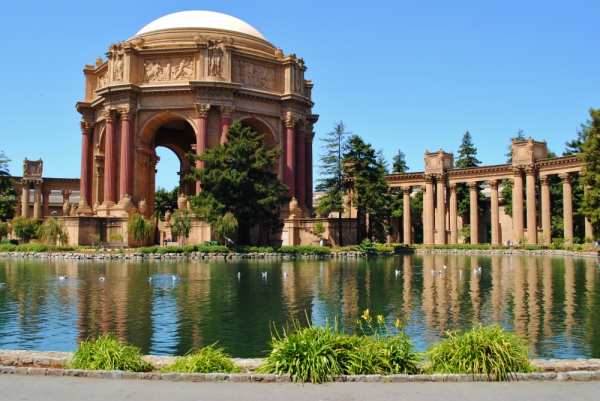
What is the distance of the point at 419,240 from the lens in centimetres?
8794

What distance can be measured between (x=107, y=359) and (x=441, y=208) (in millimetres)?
62407

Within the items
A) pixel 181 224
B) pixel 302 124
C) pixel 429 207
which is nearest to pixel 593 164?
pixel 429 207

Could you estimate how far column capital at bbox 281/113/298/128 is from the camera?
2335 inches

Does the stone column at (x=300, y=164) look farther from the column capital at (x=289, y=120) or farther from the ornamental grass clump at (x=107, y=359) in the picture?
the ornamental grass clump at (x=107, y=359)

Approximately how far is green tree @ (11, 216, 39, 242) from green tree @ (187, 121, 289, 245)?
61.4ft

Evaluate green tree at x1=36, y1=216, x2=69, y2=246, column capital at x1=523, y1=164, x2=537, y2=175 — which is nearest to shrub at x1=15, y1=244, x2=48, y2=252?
green tree at x1=36, y1=216, x2=69, y2=246

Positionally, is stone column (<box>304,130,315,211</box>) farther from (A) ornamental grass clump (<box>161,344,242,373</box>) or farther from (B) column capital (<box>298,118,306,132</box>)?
(A) ornamental grass clump (<box>161,344,242,373</box>)

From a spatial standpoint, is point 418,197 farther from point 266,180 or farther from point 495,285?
point 495,285

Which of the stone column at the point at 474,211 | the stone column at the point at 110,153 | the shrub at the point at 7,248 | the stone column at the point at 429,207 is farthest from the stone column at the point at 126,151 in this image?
the stone column at the point at 474,211

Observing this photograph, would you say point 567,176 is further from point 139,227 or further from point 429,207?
point 139,227

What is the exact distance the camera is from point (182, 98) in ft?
185

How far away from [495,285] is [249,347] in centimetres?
1471

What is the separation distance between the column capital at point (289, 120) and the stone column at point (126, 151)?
553 inches

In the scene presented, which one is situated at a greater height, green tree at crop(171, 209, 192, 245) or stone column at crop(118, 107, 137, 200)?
stone column at crop(118, 107, 137, 200)
